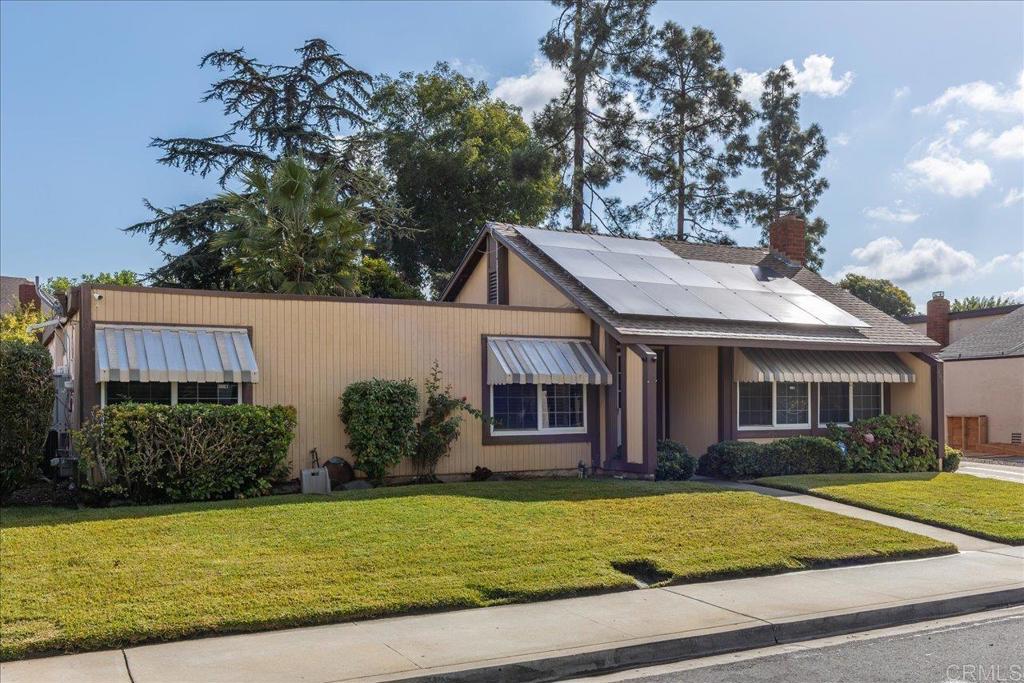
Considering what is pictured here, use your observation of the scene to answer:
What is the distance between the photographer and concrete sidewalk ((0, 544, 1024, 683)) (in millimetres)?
6156

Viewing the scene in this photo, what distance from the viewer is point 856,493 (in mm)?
14047

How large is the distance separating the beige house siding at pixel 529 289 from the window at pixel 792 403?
5113 millimetres

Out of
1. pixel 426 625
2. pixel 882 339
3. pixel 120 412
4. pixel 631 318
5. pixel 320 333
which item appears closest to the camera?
pixel 426 625

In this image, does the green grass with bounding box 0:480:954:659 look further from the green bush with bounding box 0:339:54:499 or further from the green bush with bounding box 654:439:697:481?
the green bush with bounding box 654:439:697:481

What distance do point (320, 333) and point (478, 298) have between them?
23.9 feet

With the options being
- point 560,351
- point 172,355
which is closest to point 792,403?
point 560,351

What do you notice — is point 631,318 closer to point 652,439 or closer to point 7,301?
point 652,439

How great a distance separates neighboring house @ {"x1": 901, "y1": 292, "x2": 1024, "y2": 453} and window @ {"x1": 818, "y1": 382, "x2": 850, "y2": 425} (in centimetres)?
1085

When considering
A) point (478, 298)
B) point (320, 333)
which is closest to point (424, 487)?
point (320, 333)

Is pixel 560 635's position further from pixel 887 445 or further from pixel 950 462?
pixel 950 462

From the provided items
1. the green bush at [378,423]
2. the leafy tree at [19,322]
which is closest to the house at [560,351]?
the green bush at [378,423]

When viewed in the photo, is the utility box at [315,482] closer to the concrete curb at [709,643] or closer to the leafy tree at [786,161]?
the concrete curb at [709,643]

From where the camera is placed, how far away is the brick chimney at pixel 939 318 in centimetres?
3466

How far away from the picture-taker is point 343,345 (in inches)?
570
